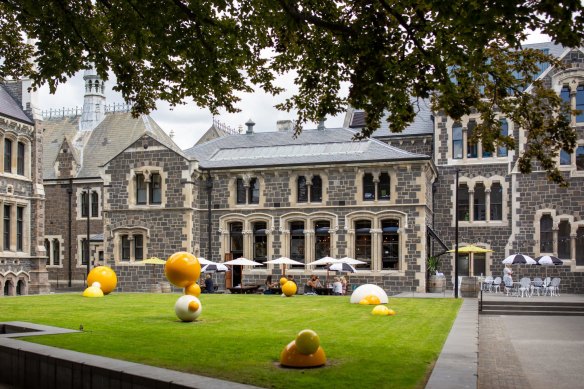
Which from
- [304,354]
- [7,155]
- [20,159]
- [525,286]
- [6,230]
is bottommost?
[525,286]

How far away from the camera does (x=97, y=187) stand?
55.6 meters

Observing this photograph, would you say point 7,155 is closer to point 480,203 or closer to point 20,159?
point 20,159

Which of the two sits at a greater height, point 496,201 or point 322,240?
point 496,201

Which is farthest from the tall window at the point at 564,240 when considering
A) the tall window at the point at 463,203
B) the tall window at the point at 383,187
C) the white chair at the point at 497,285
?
the tall window at the point at 383,187

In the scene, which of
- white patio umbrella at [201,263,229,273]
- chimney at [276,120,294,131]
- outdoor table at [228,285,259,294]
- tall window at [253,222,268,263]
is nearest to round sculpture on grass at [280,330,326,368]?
outdoor table at [228,285,259,294]

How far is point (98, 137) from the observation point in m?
59.5

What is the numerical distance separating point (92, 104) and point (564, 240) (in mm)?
42445

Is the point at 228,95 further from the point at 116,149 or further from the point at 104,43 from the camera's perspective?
the point at 116,149

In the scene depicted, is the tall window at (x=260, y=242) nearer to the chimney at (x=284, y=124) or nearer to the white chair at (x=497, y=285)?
the chimney at (x=284, y=124)

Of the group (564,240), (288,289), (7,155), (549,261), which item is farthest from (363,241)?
(7,155)

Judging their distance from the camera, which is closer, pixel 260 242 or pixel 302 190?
pixel 302 190

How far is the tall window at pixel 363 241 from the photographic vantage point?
1506 inches

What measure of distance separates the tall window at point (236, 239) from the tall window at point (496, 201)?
15.2 m

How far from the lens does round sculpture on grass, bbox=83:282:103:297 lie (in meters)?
30.1
